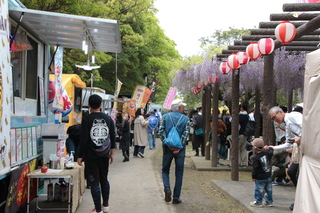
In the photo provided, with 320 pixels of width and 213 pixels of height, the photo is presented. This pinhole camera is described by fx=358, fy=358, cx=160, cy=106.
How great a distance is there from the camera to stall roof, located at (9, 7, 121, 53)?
5211mm

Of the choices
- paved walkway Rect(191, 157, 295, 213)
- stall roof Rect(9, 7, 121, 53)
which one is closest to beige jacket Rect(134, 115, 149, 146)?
paved walkway Rect(191, 157, 295, 213)

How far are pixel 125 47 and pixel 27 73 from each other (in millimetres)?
17472

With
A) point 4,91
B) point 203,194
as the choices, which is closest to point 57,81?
point 4,91

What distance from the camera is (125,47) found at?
2316cm

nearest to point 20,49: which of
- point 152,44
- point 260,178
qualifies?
point 260,178

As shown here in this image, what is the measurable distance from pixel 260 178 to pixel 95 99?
9.56 feet

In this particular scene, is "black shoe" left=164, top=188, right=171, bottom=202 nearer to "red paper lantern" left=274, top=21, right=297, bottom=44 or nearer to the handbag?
"red paper lantern" left=274, top=21, right=297, bottom=44

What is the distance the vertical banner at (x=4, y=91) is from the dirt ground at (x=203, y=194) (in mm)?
3294

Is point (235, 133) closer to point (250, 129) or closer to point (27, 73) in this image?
point (250, 129)

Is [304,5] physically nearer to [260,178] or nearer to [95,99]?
[260,178]

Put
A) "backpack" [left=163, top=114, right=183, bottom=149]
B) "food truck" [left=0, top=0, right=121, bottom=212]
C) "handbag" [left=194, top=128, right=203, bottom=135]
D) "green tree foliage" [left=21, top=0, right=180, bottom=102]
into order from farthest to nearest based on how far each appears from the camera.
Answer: "handbag" [left=194, top=128, right=203, bottom=135] < "green tree foliage" [left=21, top=0, right=180, bottom=102] < "backpack" [left=163, top=114, right=183, bottom=149] < "food truck" [left=0, top=0, right=121, bottom=212]

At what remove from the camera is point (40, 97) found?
6.54 meters

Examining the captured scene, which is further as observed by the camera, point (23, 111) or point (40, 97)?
point (40, 97)

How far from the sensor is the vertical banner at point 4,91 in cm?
360
